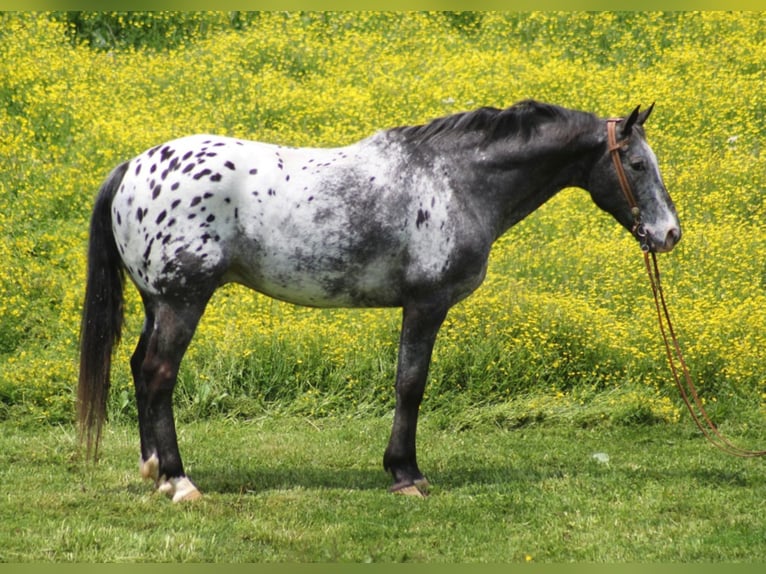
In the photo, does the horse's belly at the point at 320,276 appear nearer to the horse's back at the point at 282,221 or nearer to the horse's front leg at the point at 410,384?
the horse's back at the point at 282,221

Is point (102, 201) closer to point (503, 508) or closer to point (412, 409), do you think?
point (412, 409)

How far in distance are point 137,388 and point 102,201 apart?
1132 mm

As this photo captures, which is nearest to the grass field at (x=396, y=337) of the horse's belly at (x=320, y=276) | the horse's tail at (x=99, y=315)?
the horse's tail at (x=99, y=315)

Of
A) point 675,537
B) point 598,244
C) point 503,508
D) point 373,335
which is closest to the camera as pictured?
point 675,537

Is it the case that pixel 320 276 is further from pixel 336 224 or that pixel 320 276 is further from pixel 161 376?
pixel 161 376

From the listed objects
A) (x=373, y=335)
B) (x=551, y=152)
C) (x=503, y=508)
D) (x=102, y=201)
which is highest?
(x=551, y=152)

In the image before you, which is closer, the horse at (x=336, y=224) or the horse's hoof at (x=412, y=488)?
the horse at (x=336, y=224)

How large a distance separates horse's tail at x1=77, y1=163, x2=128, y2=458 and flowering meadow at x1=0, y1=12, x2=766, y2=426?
2215 millimetres

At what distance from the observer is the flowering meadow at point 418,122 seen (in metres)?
9.21

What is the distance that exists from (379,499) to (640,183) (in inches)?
95.1

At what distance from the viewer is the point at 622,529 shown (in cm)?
605

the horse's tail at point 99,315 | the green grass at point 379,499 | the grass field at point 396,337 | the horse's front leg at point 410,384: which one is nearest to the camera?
the green grass at point 379,499

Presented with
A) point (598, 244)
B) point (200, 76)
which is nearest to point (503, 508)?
point (598, 244)

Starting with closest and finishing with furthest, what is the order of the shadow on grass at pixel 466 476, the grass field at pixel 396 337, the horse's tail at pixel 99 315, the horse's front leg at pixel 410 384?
the grass field at pixel 396 337
the horse's tail at pixel 99 315
the horse's front leg at pixel 410 384
the shadow on grass at pixel 466 476
